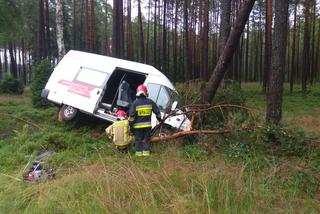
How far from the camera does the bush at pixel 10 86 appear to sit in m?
24.2

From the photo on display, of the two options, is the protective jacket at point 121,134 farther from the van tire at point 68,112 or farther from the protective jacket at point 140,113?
the van tire at point 68,112

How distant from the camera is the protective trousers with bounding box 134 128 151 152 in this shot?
25.2 feet

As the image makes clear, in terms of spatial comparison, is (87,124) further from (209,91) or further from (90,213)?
(90,213)

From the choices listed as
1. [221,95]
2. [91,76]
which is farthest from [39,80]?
[221,95]

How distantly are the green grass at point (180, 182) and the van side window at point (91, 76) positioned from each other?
3.66 meters

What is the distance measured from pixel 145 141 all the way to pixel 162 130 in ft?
3.60

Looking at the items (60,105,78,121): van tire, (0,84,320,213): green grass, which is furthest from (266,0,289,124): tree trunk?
(60,105,78,121): van tire

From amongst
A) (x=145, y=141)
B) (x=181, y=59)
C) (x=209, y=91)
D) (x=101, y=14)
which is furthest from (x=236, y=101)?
(x=101, y=14)

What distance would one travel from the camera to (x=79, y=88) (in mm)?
11477

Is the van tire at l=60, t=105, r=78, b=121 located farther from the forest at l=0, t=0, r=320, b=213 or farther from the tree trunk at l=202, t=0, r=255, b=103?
the tree trunk at l=202, t=0, r=255, b=103

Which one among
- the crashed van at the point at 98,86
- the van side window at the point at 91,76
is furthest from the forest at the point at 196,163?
the van side window at the point at 91,76

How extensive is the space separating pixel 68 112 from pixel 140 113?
459cm

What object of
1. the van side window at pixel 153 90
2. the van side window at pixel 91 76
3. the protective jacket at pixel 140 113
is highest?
the van side window at pixel 91 76

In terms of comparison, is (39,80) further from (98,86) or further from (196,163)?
(196,163)
